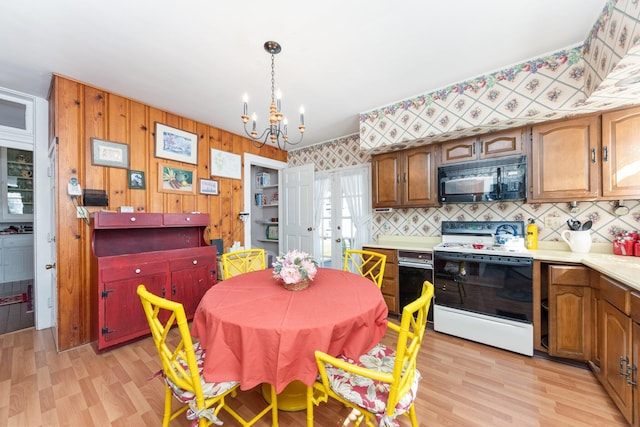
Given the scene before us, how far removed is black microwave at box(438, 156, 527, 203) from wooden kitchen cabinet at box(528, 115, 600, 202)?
100 millimetres

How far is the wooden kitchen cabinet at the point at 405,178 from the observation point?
2754mm

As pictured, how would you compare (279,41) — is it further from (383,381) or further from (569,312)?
(569,312)

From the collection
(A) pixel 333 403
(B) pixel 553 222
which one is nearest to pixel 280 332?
(A) pixel 333 403

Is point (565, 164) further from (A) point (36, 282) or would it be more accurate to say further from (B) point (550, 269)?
(A) point (36, 282)

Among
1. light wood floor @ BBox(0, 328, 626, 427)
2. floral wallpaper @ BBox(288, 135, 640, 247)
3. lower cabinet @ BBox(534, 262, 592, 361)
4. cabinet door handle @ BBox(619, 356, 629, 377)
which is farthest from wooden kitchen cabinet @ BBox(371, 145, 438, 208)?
cabinet door handle @ BBox(619, 356, 629, 377)

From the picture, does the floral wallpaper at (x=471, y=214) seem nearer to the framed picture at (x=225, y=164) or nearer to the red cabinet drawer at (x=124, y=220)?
the framed picture at (x=225, y=164)

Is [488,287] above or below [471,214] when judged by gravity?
below

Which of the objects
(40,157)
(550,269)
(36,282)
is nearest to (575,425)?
(550,269)

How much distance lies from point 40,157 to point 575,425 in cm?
496

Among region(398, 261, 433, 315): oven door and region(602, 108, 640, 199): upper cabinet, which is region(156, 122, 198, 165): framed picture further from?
region(602, 108, 640, 199): upper cabinet

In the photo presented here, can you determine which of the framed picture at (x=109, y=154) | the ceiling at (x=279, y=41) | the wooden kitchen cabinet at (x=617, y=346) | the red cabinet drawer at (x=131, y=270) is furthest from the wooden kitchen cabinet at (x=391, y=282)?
the framed picture at (x=109, y=154)

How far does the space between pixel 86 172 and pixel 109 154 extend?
0.27 m

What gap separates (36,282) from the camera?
2559 millimetres

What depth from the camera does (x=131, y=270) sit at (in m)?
2.25
